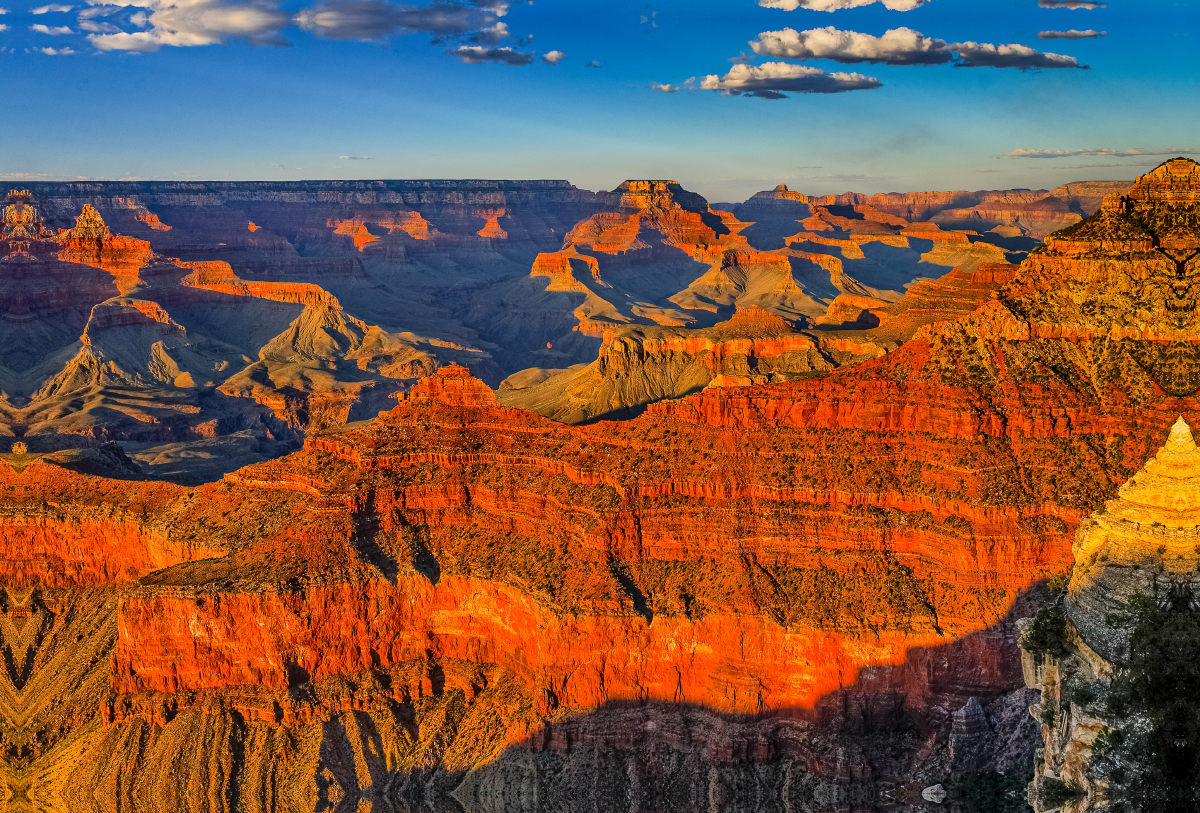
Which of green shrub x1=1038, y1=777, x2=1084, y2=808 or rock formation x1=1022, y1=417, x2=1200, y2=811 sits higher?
rock formation x1=1022, y1=417, x2=1200, y2=811

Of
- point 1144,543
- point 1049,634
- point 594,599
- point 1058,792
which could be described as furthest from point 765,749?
point 1144,543

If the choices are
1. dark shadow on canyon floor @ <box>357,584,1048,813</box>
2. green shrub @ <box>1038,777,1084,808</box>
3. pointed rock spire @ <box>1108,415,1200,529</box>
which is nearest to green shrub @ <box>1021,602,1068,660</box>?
pointed rock spire @ <box>1108,415,1200,529</box>

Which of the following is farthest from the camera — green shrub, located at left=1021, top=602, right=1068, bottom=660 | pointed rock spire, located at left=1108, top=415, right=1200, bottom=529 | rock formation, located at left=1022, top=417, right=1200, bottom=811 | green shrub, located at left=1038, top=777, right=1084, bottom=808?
green shrub, located at left=1021, top=602, right=1068, bottom=660

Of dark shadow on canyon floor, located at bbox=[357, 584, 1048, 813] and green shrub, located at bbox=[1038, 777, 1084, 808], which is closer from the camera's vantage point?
green shrub, located at bbox=[1038, 777, 1084, 808]

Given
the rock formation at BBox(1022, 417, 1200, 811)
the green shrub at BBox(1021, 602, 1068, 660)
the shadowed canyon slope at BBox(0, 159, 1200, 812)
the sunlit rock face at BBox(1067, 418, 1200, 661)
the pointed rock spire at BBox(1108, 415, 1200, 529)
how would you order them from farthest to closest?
the shadowed canyon slope at BBox(0, 159, 1200, 812), the green shrub at BBox(1021, 602, 1068, 660), the pointed rock spire at BBox(1108, 415, 1200, 529), the sunlit rock face at BBox(1067, 418, 1200, 661), the rock formation at BBox(1022, 417, 1200, 811)

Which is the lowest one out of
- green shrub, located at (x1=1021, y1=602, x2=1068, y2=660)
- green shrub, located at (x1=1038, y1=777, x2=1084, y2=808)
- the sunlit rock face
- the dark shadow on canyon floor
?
the dark shadow on canyon floor

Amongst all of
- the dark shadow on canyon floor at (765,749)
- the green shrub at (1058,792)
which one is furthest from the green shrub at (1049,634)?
the dark shadow on canyon floor at (765,749)

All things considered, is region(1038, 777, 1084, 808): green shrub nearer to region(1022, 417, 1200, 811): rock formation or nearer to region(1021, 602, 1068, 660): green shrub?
region(1022, 417, 1200, 811): rock formation

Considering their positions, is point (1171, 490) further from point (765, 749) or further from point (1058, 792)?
point (765, 749)

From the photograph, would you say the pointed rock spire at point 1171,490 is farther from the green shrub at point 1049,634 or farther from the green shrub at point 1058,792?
the green shrub at point 1058,792

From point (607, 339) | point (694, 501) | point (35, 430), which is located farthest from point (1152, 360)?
point (35, 430)
